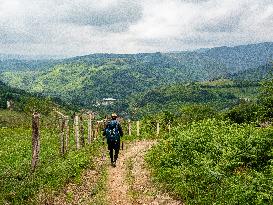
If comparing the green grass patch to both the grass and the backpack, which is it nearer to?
the grass

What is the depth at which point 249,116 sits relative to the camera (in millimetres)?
39531

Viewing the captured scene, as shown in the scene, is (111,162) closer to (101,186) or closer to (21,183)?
(101,186)

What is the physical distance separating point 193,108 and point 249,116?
60.4 metres

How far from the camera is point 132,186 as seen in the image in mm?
20031

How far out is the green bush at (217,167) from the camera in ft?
50.1

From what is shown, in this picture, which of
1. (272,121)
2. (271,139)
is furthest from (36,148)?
(272,121)

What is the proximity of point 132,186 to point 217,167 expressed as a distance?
426 cm

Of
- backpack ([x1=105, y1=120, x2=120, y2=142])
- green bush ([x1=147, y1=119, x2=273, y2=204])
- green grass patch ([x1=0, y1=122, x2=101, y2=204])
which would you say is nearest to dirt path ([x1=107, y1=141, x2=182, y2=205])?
green bush ([x1=147, y1=119, x2=273, y2=204])

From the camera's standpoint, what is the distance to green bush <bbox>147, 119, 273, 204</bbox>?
50.1 ft

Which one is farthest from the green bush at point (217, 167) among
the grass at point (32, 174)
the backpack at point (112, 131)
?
the grass at point (32, 174)

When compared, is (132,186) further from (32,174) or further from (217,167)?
(32,174)

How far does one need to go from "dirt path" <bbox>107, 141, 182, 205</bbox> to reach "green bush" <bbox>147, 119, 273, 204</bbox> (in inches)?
26.5

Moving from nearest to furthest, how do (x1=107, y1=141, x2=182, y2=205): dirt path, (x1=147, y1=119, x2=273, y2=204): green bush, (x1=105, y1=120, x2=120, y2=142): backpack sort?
(x1=147, y1=119, x2=273, y2=204): green bush
(x1=107, y1=141, x2=182, y2=205): dirt path
(x1=105, y1=120, x2=120, y2=142): backpack

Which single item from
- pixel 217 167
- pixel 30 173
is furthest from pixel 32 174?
pixel 217 167
